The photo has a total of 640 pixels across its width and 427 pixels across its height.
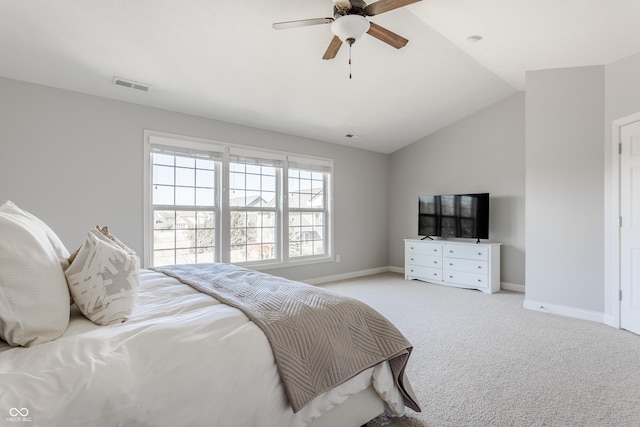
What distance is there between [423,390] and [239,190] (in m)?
3.34

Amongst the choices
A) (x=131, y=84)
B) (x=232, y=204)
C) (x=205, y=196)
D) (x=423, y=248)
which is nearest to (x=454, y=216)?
(x=423, y=248)

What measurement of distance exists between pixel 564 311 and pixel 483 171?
235 cm

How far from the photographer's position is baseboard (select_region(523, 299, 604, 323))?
334 centimetres

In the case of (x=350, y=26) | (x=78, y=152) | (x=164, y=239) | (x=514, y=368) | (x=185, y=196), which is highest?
(x=350, y=26)

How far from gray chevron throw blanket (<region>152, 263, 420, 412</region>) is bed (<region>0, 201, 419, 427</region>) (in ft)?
0.11

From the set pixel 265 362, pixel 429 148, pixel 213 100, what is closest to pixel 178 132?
pixel 213 100

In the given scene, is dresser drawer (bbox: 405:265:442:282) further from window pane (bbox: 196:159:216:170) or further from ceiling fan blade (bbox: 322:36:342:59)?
Answer: ceiling fan blade (bbox: 322:36:342:59)

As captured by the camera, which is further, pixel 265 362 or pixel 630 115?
pixel 630 115

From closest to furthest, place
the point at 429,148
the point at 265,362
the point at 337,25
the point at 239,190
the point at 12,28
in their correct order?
the point at 265,362
the point at 337,25
the point at 12,28
the point at 239,190
the point at 429,148

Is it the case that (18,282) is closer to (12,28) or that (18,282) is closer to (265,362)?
(265,362)

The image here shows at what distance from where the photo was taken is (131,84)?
129 inches

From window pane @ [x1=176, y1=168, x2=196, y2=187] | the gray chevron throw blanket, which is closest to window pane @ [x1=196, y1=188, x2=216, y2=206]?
window pane @ [x1=176, y1=168, x2=196, y2=187]

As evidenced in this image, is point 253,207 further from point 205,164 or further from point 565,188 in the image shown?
point 565,188

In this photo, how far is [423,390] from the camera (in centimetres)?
203
